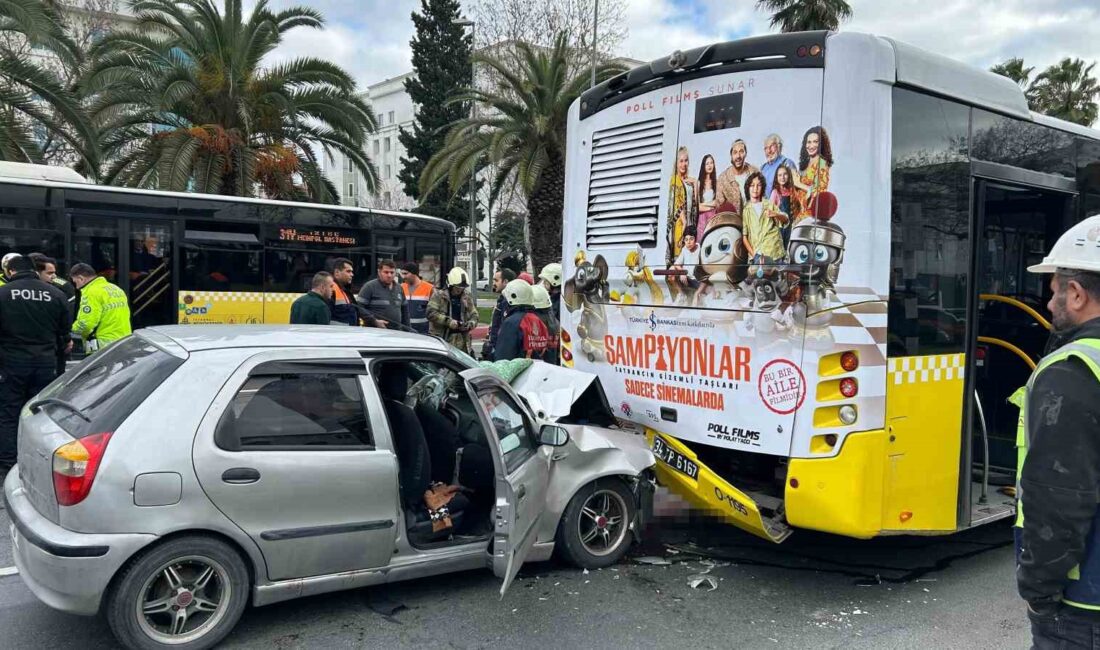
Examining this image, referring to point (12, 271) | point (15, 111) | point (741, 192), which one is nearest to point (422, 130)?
point (15, 111)

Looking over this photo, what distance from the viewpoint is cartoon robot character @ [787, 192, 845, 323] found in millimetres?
4285

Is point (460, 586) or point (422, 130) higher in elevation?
point (422, 130)

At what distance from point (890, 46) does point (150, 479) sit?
4.31m

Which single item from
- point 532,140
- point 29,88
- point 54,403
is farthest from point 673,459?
point 532,140

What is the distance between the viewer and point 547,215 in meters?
20.5

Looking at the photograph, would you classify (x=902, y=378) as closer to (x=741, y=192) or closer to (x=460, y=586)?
(x=741, y=192)

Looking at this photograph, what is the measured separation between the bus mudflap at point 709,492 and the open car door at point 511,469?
0.96 m

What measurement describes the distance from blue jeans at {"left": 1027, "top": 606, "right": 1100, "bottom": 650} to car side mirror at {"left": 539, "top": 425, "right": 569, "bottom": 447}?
2.46 meters

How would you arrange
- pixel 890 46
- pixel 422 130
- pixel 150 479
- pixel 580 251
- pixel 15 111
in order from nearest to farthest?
pixel 150 479
pixel 890 46
pixel 580 251
pixel 15 111
pixel 422 130

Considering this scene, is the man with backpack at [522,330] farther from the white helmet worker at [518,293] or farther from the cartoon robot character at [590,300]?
the cartoon robot character at [590,300]

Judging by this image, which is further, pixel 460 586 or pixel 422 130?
pixel 422 130

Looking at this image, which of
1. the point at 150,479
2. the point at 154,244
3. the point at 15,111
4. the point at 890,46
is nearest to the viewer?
the point at 150,479

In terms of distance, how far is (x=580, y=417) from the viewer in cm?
546

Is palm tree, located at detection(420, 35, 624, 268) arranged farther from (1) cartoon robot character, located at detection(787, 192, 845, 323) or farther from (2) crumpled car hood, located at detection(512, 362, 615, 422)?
(1) cartoon robot character, located at detection(787, 192, 845, 323)
